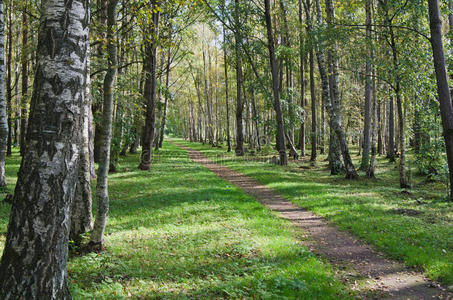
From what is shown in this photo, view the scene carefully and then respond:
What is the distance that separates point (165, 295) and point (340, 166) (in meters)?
16.2

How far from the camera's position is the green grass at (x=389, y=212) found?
6.65 metres

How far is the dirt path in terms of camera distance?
5375 millimetres

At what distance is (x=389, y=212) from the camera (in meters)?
9.88

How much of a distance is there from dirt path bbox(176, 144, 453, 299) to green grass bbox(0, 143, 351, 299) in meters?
0.44

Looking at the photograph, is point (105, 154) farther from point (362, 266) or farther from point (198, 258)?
point (362, 266)

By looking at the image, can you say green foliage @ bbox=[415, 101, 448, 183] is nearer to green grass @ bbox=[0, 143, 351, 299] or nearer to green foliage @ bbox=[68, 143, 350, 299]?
green grass @ bbox=[0, 143, 351, 299]

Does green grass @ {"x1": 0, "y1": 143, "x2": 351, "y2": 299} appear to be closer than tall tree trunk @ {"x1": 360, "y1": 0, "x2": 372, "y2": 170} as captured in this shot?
Yes

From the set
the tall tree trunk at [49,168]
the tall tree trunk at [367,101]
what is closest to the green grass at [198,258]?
the tall tree trunk at [49,168]

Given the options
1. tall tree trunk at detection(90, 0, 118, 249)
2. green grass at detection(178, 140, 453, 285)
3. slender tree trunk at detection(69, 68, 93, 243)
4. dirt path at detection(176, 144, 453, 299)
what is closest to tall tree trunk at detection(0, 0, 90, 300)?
slender tree trunk at detection(69, 68, 93, 243)

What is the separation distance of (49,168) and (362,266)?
6.04m

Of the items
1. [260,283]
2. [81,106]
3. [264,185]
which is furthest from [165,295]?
[264,185]

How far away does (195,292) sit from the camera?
4.90 m

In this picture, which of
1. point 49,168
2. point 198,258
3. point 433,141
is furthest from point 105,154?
point 433,141

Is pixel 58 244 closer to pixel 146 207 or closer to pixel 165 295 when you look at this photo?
pixel 165 295
